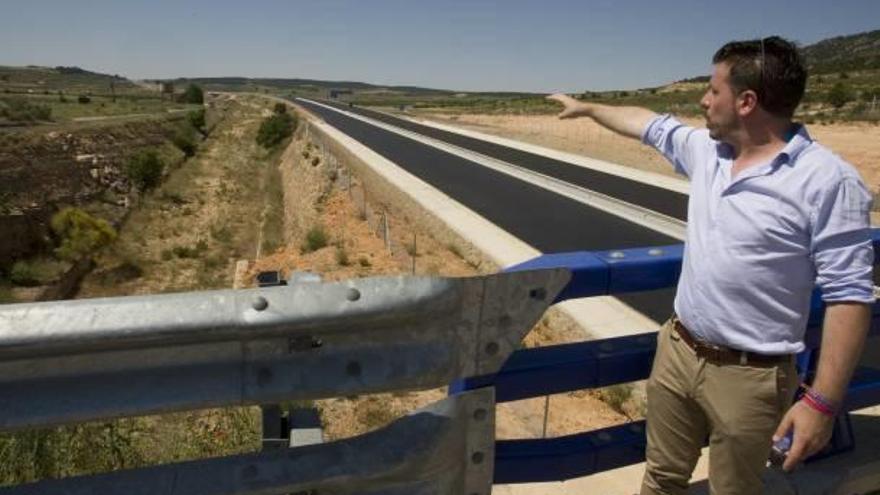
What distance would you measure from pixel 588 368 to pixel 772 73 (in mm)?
1325

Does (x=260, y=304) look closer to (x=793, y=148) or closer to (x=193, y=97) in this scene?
(x=793, y=148)

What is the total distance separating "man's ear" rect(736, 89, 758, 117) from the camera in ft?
7.35

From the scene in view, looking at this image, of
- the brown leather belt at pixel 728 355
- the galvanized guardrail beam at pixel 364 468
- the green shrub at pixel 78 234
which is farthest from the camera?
the green shrub at pixel 78 234

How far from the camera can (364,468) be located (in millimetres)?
2088

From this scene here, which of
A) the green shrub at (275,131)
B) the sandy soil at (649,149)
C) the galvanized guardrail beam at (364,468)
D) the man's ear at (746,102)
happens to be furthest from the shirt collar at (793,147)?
the green shrub at (275,131)

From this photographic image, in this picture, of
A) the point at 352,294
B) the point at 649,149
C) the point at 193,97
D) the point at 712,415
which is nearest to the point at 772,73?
the point at 712,415

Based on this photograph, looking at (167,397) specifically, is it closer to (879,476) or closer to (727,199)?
(727,199)

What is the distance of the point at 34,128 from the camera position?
7488cm

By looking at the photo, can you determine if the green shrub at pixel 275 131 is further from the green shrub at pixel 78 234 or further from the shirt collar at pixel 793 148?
the shirt collar at pixel 793 148

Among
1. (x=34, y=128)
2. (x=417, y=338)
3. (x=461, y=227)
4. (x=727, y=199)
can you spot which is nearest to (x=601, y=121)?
(x=727, y=199)

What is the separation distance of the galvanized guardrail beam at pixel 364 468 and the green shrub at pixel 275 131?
64.0 m

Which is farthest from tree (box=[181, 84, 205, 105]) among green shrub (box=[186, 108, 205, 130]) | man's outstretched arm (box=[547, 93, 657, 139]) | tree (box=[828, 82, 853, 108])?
man's outstretched arm (box=[547, 93, 657, 139])

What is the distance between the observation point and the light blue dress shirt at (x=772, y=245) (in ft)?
6.75

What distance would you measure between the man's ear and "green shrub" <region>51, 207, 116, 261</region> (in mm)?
38256
